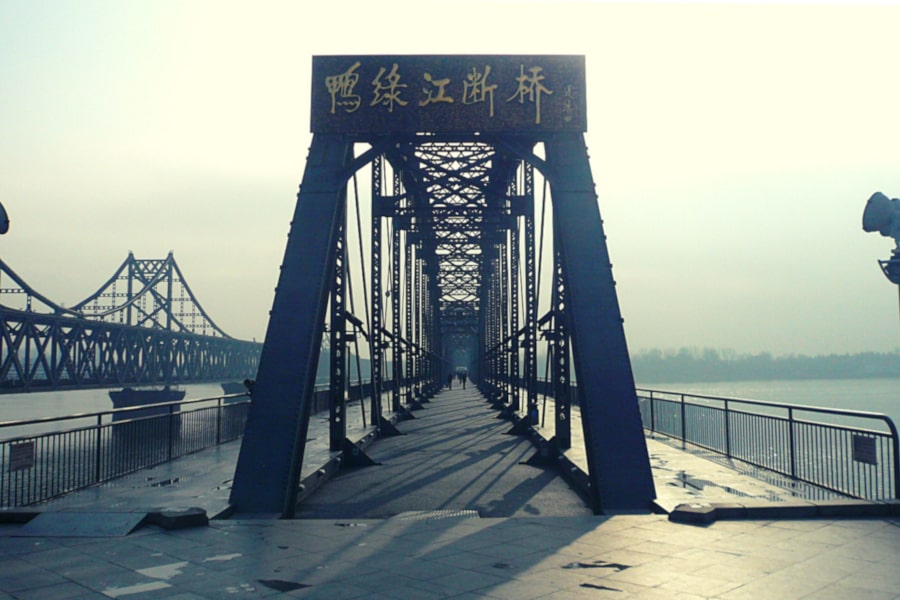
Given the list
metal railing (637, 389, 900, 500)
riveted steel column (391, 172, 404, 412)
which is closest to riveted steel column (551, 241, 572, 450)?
metal railing (637, 389, 900, 500)

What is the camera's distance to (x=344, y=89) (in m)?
10.5

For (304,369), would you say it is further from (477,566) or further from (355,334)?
(355,334)

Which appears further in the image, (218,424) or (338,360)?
(218,424)

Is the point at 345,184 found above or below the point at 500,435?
above

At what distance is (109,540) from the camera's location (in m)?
7.02

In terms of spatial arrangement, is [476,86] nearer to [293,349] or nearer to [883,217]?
[293,349]

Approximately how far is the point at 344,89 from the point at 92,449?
22.7 ft

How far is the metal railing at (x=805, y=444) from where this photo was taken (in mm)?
8820

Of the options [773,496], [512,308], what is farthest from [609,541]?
[512,308]

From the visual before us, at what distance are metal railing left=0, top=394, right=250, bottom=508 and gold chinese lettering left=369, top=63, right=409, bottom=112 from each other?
19.7 feet

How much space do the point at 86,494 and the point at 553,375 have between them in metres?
9.43

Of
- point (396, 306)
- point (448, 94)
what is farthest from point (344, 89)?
point (396, 306)

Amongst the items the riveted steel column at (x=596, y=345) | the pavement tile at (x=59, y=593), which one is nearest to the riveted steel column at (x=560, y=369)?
the riveted steel column at (x=596, y=345)

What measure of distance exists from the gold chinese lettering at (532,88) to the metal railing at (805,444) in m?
5.79
